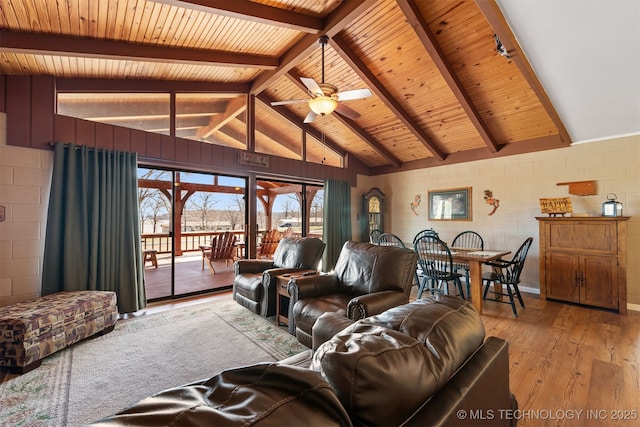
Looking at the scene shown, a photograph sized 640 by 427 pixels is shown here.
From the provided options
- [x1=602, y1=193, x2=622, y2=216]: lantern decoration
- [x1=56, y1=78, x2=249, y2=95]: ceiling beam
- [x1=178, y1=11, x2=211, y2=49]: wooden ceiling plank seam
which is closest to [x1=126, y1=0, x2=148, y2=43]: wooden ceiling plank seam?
[x1=178, y1=11, x2=211, y2=49]: wooden ceiling plank seam

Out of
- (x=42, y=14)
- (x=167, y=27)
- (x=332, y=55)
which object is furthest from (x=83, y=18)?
(x=332, y=55)

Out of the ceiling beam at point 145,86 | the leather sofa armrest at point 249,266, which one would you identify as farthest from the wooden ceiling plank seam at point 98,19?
the leather sofa armrest at point 249,266

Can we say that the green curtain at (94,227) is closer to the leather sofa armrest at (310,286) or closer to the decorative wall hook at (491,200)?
the leather sofa armrest at (310,286)

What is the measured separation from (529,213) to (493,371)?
4760 mm

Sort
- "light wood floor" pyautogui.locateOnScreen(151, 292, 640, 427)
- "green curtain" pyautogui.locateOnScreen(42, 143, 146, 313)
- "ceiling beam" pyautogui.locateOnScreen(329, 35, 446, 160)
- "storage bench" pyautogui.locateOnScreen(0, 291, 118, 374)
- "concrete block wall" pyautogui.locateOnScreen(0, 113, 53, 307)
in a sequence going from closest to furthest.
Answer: "light wood floor" pyautogui.locateOnScreen(151, 292, 640, 427), "storage bench" pyautogui.locateOnScreen(0, 291, 118, 374), "concrete block wall" pyautogui.locateOnScreen(0, 113, 53, 307), "green curtain" pyautogui.locateOnScreen(42, 143, 146, 313), "ceiling beam" pyautogui.locateOnScreen(329, 35, 446, 160)

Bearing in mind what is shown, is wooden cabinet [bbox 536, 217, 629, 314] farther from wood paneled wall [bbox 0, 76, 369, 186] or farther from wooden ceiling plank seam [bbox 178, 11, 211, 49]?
wooden ceiling plank seam [bbox 178, 11, 211, 49]

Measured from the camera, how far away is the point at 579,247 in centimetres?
371

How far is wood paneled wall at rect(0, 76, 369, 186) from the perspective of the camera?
3082 millimetres

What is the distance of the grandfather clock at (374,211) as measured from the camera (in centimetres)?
666

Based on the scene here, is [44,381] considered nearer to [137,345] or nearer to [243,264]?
[137,345]

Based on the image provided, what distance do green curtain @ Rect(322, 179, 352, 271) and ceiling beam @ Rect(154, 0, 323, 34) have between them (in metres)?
3.33

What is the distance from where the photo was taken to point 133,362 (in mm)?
2375

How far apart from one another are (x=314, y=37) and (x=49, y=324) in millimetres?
4026

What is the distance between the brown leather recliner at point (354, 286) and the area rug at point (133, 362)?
42 cm
